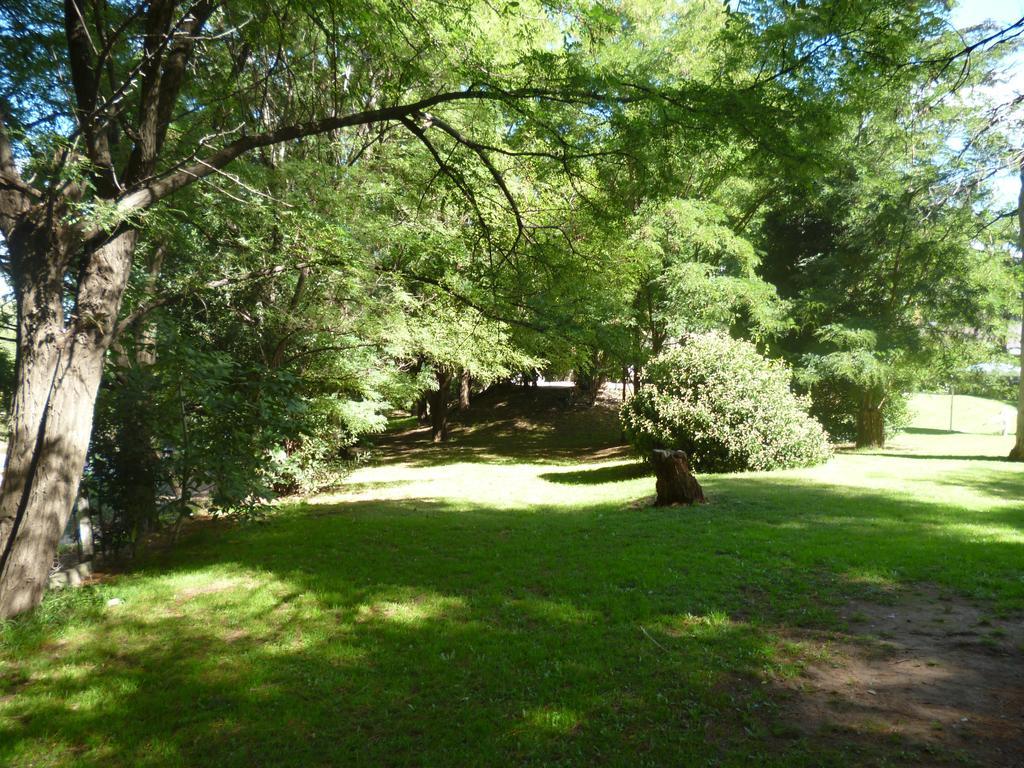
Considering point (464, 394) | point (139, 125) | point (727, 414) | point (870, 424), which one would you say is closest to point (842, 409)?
point (870, 424)

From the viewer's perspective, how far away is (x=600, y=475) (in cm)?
1509

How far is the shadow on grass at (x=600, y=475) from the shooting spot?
14.2 meters

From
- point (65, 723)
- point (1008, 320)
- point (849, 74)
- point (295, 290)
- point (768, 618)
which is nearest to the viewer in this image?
point (65, 723)

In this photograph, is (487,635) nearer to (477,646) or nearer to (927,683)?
(477,646)

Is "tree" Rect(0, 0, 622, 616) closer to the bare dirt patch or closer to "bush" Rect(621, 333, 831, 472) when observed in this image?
the bare dirt patch

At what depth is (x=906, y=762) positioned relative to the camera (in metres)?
2.81

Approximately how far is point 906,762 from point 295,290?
9495 mm

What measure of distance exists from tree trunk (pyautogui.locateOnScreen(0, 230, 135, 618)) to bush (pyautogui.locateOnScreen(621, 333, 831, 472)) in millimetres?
10975

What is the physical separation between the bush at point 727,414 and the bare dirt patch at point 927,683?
844 centimetres

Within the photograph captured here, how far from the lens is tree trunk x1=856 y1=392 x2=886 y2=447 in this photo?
19.7m

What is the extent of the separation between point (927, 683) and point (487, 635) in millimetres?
2703

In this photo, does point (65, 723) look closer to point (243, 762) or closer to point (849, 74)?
point (243, 762)

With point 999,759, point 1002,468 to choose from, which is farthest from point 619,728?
point 1002,468

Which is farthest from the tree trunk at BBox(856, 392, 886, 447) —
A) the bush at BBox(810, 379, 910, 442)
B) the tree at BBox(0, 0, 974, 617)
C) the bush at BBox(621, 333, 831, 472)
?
the tree at BBox(0, 0, 974, 617)
